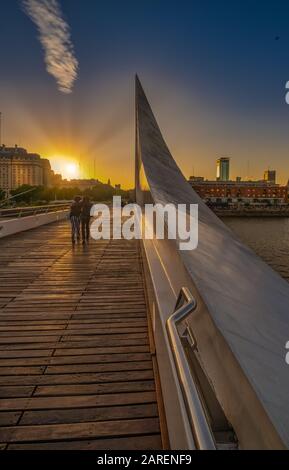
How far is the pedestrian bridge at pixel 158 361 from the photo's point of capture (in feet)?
3.40

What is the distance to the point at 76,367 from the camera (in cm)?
288

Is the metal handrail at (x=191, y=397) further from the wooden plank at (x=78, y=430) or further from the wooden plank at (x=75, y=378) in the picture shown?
the wooden plank at (x=75, y=378)

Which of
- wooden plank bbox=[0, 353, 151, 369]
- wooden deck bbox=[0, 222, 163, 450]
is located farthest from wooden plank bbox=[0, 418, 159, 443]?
wooden plank bbox=[0, 353, 151, 369]

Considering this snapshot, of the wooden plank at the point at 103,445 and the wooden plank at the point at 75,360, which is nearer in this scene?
the wooden plank at the point at 103,445

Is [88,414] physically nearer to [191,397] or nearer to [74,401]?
[74,401]

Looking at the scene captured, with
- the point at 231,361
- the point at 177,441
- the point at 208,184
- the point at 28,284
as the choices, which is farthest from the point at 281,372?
the point at 208,184

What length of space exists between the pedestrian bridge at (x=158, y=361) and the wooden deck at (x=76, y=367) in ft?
0.04

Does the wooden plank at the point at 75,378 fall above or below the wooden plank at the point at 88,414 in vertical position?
above

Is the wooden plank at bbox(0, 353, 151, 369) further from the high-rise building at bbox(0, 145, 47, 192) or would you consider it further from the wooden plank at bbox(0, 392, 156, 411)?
the high-rise building at bbox(0, 145, 47, 192)

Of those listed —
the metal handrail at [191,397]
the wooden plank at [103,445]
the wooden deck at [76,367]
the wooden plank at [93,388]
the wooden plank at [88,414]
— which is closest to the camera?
the metal handrail at [191,397]

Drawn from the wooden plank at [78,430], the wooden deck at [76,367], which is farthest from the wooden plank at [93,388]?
the wooden plank at [78,430]

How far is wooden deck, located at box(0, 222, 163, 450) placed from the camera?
2.09 m

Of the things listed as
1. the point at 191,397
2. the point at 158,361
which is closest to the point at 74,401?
the point at 158,361

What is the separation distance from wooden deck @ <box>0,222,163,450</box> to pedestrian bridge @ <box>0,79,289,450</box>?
0.01m
